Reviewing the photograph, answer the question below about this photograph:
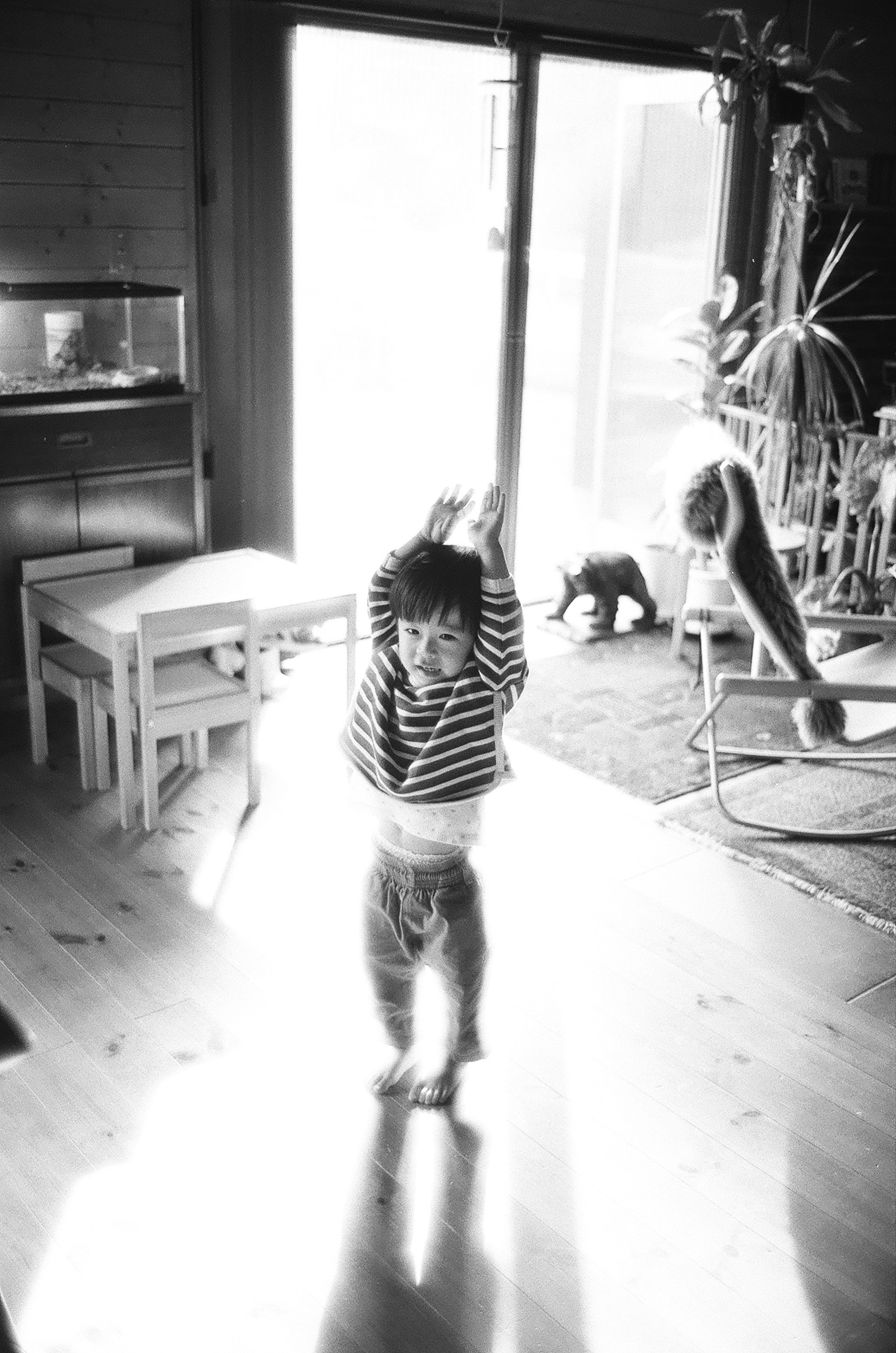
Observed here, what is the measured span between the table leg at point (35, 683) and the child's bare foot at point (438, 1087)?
190 centimetres

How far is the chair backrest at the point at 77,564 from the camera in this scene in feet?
13.3

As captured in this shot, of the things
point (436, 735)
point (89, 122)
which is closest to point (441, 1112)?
point (436, 735)

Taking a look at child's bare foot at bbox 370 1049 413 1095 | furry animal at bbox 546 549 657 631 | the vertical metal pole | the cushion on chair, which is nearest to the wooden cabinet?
the cushion on chair

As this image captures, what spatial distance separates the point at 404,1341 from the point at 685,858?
1.78 meters

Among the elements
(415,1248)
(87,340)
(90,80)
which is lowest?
(415,1248)

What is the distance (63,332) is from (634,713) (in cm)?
215

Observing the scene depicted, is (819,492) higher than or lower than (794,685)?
higher

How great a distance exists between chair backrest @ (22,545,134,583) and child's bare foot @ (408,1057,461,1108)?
2.10 metres

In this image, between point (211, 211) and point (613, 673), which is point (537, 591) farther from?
point (211, 211)

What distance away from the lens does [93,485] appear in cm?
416

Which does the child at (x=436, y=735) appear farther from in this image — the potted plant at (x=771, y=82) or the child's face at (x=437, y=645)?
the potted plant at (x=771, y=82)

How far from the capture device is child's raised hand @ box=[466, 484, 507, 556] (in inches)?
85.4

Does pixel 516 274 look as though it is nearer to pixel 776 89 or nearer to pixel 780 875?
pixel 776 89

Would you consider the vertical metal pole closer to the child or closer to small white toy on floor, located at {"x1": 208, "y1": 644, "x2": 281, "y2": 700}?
small white toy on floor, located at {"x1": 208, "y1": 644, "x2": 281, "y2": 700}
